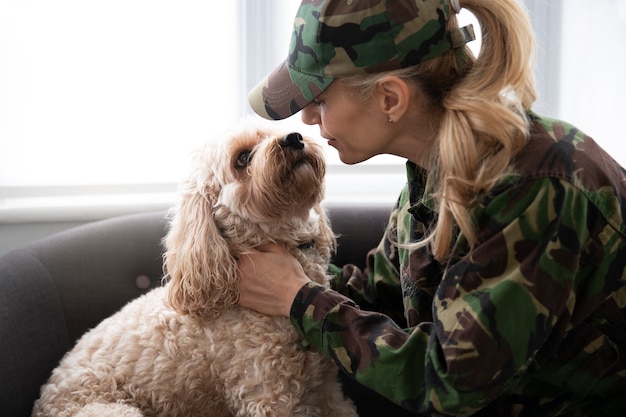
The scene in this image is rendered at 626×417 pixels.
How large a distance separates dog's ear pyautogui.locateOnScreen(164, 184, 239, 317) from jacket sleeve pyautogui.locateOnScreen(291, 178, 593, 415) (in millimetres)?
512

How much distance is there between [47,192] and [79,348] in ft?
2.91

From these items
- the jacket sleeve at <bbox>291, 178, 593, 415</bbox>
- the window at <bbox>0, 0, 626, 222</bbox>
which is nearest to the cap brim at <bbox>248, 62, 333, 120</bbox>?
the jacket sleeve at <bbox>291, 178, 593, 415</bbox>

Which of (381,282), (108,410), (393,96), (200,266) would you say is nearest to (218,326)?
(200,266)

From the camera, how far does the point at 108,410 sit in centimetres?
156

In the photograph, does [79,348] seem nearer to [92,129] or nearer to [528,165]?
[92,129]

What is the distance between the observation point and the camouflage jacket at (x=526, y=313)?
3.97ft

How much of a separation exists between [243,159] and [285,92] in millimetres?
309

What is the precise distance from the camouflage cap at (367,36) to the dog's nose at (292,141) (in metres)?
0.26

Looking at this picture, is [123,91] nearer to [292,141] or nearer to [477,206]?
[292,141]

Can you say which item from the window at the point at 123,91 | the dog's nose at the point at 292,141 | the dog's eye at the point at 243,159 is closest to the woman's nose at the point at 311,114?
the dog's nose at the point at 292,141

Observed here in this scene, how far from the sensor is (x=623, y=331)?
1351 millimetres

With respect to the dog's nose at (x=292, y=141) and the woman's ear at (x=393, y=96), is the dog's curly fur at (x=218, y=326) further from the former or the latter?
the woman's ear at (x=393, y=96)

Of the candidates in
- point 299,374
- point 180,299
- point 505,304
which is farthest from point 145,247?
point 505,304

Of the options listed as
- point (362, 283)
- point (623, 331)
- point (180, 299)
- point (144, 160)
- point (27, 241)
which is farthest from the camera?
point (144, 160)
